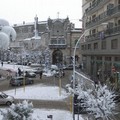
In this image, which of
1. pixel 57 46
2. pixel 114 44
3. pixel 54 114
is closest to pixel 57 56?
pixel 57 46

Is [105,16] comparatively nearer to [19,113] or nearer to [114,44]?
[114,44]

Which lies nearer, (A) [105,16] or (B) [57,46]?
(A) [105,16]

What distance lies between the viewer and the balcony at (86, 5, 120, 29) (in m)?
43.9

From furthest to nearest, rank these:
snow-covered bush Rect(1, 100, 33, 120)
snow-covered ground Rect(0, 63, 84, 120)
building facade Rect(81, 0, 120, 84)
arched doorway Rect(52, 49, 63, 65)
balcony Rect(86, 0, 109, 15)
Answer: arched doorway Rect(52, 49, 63, 65) < balcony Rect(86, 0, 109, 15) < building facade Rect(81, 0, 120, 84) < snow-covered ground Rect(0, 63, 84, 120) < snow-covered bush Rect(1, 100, 33, 120)

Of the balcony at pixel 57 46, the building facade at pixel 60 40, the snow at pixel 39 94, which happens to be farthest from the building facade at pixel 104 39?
the building facade at pixel 60 40

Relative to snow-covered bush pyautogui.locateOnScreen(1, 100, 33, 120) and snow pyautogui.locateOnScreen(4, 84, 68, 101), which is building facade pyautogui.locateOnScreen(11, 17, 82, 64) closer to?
snow pyautogui.locateOnScreen(4, 84, 68, 101)

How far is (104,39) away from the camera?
47281 millimetres

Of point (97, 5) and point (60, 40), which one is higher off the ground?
point (97, 5)

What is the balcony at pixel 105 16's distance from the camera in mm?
43875

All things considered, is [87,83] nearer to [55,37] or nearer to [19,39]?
[55,37]

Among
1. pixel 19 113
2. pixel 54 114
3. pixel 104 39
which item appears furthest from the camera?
pixel 104 39

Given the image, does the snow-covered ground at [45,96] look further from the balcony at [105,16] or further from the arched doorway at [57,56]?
the arched doorway at [57,56]

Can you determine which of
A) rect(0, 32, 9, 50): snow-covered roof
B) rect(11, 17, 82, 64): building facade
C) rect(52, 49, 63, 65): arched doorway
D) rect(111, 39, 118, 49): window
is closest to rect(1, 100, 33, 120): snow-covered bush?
rect(111, 39, 118, 49): window

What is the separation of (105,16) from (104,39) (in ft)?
12.8
